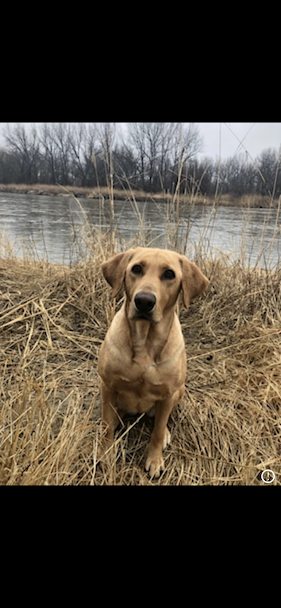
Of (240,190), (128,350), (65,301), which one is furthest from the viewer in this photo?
(240,190)

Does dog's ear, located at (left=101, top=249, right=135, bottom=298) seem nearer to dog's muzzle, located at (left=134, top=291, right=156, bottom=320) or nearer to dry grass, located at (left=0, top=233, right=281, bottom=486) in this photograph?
dog's muzzle, located at (left=134, top=291, right=156, bottom=320)

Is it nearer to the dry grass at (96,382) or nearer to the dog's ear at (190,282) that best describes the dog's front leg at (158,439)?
the dry grass at (96,382)

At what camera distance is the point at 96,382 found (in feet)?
8.45

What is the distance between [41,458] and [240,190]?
357 centimetres

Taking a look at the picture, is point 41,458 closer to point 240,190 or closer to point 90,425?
point 90,425

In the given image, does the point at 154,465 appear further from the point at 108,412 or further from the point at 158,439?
the point at 108,412

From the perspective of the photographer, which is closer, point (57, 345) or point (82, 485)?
point (82, 485)

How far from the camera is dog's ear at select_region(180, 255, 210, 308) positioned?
6.15ft

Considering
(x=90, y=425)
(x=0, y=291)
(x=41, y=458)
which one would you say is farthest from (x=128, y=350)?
(x=0, y=291)

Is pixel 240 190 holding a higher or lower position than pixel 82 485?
higher

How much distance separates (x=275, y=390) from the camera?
246 cm

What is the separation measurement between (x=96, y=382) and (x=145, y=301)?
1173 mm

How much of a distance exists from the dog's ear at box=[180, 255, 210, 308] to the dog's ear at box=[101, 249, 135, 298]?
0.98ft

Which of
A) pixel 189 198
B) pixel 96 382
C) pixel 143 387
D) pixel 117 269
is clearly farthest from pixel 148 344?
pixel 189 198
